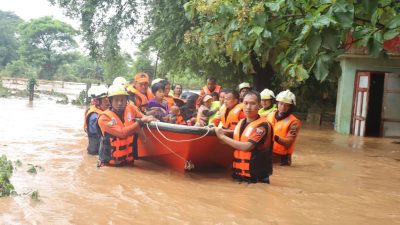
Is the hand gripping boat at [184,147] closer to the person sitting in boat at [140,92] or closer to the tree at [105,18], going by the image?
the person sitting in boat at [140,92]

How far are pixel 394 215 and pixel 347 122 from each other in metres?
9.66

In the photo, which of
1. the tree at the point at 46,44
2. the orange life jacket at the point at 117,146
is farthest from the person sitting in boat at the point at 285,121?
the tree at the point at 46,44

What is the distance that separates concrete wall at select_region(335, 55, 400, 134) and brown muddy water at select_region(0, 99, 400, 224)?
5.81m

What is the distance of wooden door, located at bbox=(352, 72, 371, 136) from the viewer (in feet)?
44.0

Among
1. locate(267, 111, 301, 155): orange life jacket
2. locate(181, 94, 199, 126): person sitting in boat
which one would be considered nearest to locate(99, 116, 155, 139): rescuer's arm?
locate(181, 94, 199, 126): person sitting in boat

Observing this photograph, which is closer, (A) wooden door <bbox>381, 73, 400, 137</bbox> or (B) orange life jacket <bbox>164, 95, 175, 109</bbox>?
(B) orange life jacket <bbox>164, 95, 175, 109</bbox>

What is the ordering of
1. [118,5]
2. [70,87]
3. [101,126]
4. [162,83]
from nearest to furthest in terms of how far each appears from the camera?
[101,126] < [162,83] < [118,5] < [70,87]

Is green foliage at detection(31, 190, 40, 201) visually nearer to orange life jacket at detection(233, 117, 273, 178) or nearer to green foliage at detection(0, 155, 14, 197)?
green foliage at detection(0, 155, 14, 197)

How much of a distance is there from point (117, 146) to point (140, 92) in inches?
56.2

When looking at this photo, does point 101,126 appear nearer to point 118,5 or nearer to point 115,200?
point 115,200

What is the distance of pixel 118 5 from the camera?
42.0 ft

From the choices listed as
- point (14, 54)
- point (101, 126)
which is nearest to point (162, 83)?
point (101, 126)

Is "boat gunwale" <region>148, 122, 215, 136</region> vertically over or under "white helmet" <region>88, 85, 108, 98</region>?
under

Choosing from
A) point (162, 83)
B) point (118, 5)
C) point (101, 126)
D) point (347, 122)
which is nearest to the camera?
point (101, 126)
